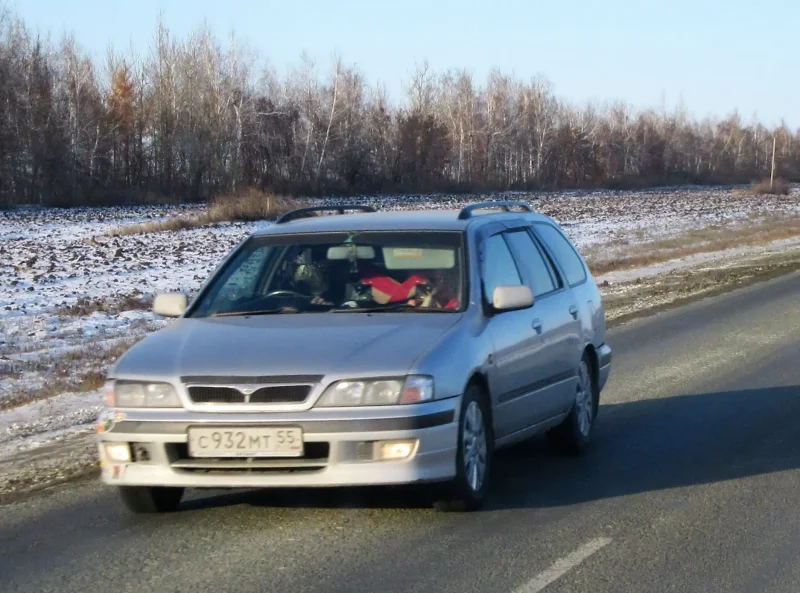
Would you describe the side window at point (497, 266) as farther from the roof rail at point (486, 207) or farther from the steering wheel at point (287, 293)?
the steering wheel at point (287, 293)

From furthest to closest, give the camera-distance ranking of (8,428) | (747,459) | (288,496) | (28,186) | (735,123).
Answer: (735,123) → (28,186) → (8,428) → (747,459) → (288,496)

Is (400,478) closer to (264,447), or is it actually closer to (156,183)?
(264,447)

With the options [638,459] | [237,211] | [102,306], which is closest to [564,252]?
[638,459]

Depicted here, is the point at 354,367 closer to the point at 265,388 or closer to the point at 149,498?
the point at 265,388

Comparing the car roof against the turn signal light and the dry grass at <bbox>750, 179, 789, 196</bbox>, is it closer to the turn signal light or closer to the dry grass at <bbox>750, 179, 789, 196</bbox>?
the turn signal light

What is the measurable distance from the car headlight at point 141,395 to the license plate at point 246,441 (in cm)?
19

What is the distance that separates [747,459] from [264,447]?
3.39 m

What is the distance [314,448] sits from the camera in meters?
5.53

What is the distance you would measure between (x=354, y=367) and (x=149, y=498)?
1.39 metres

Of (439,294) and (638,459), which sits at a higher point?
(439,294)

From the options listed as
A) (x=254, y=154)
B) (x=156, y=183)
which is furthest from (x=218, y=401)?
(x=254, y=154)

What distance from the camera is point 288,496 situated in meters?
6.56

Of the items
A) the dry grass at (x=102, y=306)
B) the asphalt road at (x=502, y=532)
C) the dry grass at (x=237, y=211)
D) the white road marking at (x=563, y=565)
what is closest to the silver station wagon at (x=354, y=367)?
→ the asphalt road at (x=502, y=532)

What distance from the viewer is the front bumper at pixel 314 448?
5477 mm
